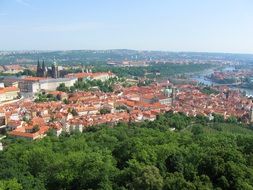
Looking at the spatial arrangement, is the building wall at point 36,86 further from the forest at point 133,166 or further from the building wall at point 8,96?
the forest at point 133,166

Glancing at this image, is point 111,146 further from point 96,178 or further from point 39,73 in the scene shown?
point 39,73

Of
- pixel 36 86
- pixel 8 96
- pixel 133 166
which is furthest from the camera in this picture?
pixel 36 86

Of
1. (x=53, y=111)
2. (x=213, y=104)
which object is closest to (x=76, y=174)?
(x=53, y=111)

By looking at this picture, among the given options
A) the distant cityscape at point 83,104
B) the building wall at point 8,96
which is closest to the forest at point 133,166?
the distant cityscape at point 83,104

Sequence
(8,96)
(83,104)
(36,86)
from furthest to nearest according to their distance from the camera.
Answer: (36,86), (8,96), (83,104)

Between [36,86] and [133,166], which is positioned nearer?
[133,166]

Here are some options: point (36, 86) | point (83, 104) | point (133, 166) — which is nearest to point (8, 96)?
point (36, 86)

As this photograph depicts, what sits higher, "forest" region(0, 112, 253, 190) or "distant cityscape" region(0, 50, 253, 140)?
"forest" region(0, 112, 253, 190)

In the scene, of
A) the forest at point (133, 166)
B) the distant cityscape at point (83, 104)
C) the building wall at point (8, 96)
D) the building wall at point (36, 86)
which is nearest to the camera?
the forest at point (133, 166)

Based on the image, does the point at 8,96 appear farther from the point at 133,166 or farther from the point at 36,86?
the point at 133,166

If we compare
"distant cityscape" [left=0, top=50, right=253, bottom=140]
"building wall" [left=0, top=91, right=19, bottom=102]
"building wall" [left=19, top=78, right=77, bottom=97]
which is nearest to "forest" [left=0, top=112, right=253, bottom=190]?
"distant cityscape" [left=0, top=50, right=253, bottom=140]

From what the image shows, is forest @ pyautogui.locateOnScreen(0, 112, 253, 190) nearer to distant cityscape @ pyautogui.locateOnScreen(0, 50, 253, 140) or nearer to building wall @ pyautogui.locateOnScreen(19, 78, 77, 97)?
distant cityscape @ pyautogui.locateOnScreen(0, 50, 253, 140)
